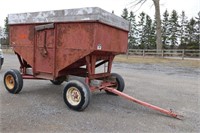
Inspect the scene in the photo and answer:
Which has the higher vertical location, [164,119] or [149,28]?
[149,28]

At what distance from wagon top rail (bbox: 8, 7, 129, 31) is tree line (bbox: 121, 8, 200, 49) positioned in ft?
118

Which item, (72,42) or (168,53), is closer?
(72,42)

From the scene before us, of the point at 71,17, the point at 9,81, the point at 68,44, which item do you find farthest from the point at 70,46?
the point at 9,81

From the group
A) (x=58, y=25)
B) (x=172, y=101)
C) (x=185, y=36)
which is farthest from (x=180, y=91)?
(x=185, y=36)

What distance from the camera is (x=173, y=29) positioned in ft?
141

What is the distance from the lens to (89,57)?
4832 millimetres

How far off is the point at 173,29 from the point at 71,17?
41.2m

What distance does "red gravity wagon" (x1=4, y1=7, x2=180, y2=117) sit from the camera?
449 centimetres

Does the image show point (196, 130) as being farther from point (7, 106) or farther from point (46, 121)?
point (7, 106)

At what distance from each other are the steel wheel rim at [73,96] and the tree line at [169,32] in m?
37.2

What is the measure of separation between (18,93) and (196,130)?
3.99m

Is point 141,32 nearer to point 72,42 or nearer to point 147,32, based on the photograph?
point 147,32

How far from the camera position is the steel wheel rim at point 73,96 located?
451cm

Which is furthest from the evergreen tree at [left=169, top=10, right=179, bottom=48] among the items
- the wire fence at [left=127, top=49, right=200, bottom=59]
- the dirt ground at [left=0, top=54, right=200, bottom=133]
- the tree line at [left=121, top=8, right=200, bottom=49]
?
the dirt ground at [left=0, top=54, right=200, bottom=133]
